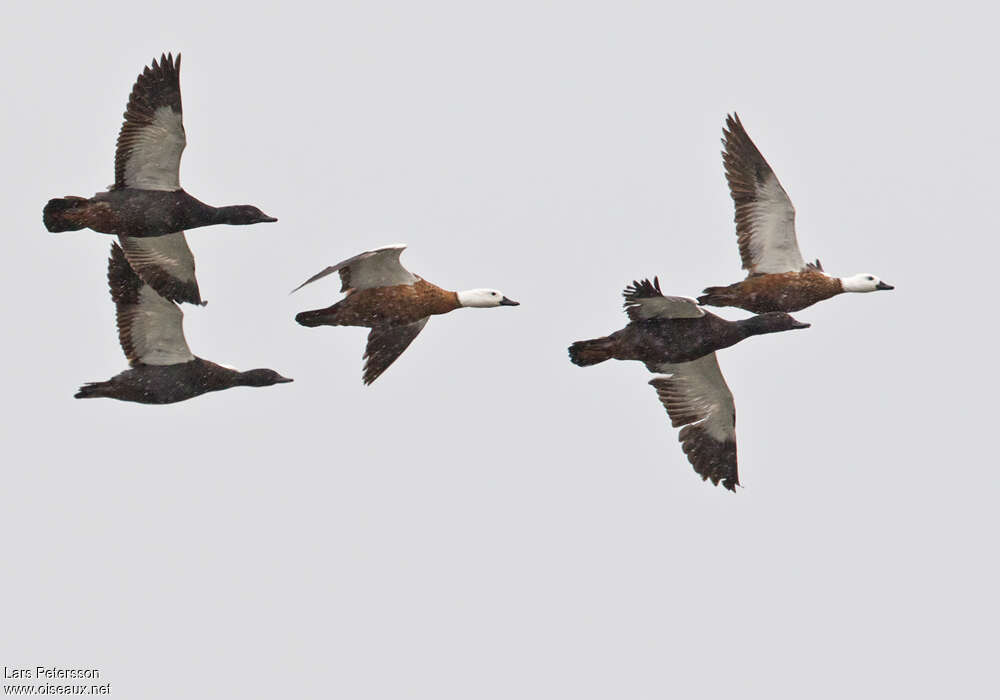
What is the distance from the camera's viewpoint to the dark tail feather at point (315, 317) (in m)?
19.9

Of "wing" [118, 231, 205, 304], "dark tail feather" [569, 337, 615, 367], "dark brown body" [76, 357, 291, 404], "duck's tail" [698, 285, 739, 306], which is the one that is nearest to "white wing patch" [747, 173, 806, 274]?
"duck's tail" [698, 285, 739, 306]

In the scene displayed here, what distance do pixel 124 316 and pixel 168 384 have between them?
88 cm

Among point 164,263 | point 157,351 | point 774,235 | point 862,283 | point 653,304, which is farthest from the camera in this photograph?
point 862,283

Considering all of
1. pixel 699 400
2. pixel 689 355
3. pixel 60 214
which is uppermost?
pixel 60 214

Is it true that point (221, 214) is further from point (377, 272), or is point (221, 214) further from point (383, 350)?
point (383, 350)

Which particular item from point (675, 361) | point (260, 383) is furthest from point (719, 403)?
point (260, 383)

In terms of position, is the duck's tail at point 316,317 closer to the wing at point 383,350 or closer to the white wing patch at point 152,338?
the wing at point 383,350

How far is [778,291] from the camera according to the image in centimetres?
2069

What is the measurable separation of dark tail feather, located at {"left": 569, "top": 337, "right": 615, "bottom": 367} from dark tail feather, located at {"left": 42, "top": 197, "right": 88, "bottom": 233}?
4.81 meters

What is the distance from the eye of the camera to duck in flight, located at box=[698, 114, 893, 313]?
20.7 m

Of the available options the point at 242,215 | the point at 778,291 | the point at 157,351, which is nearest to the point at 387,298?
the point at 242,215

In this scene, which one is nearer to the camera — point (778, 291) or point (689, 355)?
point (689, 355)

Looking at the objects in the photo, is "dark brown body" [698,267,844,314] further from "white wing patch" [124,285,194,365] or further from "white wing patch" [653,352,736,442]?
"white wing patch" [124,285,194,365]

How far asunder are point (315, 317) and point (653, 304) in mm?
3192
